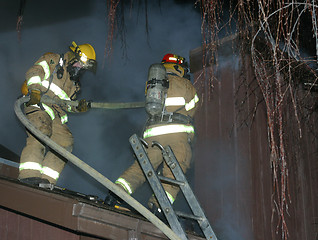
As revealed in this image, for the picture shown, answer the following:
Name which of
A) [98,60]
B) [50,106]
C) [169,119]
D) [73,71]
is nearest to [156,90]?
[169,119]

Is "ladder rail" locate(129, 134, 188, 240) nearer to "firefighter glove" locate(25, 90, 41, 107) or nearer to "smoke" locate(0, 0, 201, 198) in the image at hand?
"firefighter glove" locate(25, 90, 41, 107)

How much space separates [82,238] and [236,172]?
2.38m

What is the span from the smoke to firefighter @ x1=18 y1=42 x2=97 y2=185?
350cm

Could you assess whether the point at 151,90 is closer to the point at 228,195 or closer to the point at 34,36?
the point at 228,195

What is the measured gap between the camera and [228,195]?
15.0 feet

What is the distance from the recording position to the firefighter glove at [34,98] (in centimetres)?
425

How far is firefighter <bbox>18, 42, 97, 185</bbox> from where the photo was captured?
13.8ft

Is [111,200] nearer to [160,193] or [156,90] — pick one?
[160,193]

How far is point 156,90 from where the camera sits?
4227mm

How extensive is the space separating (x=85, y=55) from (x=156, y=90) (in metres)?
1.48

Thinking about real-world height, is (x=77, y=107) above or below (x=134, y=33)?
below

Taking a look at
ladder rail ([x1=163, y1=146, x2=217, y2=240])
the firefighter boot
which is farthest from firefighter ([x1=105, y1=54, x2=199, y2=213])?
ladder rail ([x1=163, y1=146, x2=217, y2=240])

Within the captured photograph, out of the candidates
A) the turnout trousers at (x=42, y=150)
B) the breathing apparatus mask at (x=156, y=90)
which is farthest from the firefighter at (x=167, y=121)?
the turnout trousers at (x=42, y=150)

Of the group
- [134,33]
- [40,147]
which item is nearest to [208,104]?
[40,147]
